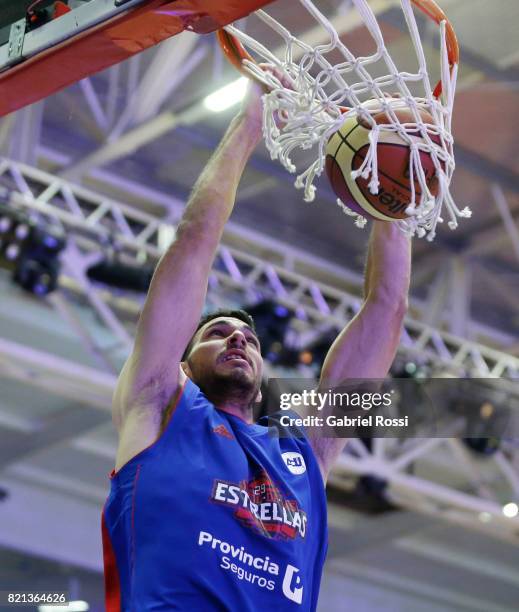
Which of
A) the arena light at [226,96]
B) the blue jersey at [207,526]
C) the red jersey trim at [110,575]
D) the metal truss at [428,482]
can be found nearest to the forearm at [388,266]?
the blue jersey at [207,526]

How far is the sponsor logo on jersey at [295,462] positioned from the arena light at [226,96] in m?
5.00

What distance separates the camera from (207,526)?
2545mm

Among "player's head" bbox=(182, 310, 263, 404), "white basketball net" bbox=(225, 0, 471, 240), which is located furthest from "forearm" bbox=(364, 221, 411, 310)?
"player's head" bbox=(182, 310, 263, 404)

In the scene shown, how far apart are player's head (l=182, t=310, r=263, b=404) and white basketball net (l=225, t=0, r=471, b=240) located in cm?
45

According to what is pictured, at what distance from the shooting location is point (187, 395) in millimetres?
2742

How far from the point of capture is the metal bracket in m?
3.06

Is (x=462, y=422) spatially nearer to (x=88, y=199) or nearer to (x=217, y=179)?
(x=88, y=199)

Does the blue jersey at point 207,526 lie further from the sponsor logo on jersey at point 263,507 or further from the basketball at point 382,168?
the basketball at point 382,168

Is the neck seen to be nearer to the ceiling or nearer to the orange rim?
the orange rim

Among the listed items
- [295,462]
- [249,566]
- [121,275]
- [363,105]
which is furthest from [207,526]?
[121,275]

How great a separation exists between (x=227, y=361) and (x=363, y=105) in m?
0.78

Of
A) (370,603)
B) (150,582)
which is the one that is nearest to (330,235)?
(370,603)

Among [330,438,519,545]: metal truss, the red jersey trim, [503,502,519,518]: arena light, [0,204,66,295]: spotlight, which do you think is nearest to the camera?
the red jersey trim

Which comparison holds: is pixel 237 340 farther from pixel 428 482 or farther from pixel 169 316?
pixel 428 482
